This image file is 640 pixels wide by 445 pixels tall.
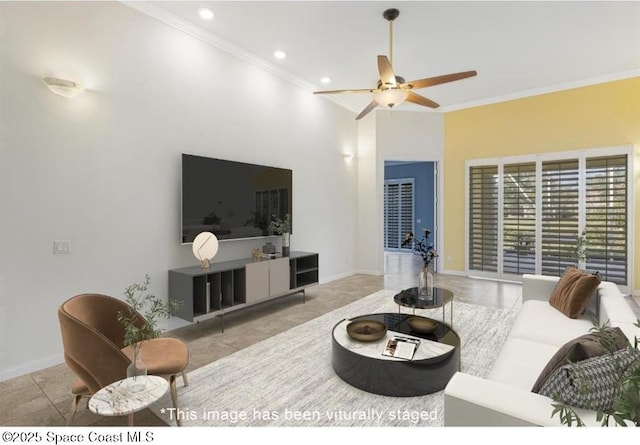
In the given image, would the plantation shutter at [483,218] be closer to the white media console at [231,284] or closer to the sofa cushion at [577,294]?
the sofa cushion at [577,294]

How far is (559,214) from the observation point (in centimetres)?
572

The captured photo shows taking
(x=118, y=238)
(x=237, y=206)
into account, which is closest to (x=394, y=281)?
(x=237, y=206)

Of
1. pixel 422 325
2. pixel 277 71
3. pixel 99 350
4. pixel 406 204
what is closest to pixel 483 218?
pixel 406 204

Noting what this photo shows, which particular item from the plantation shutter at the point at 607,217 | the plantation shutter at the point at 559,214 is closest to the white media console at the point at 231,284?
the plantation shutter at the point at 559,214

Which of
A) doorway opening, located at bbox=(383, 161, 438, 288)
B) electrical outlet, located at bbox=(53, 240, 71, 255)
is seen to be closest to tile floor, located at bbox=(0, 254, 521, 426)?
electrical outlet, located at bbox=(53, 240, 71, 255)

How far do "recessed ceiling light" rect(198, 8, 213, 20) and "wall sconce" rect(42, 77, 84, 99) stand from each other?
154 cm

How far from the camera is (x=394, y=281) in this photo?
6.29m

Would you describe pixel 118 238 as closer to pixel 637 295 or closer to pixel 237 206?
pixel 237 206

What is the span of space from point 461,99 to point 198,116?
5.07m

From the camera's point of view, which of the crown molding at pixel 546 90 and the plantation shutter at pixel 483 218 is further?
the plantation shutter at pixel 483 218

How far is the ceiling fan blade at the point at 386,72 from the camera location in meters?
3.07

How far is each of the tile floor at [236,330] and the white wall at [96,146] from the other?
0.41 metres

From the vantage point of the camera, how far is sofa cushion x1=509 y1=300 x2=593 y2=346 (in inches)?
95.3

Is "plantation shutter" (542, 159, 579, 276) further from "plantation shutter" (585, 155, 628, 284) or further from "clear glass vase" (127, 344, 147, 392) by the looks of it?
"clear glass vase" (127, 344, 147, 392)
